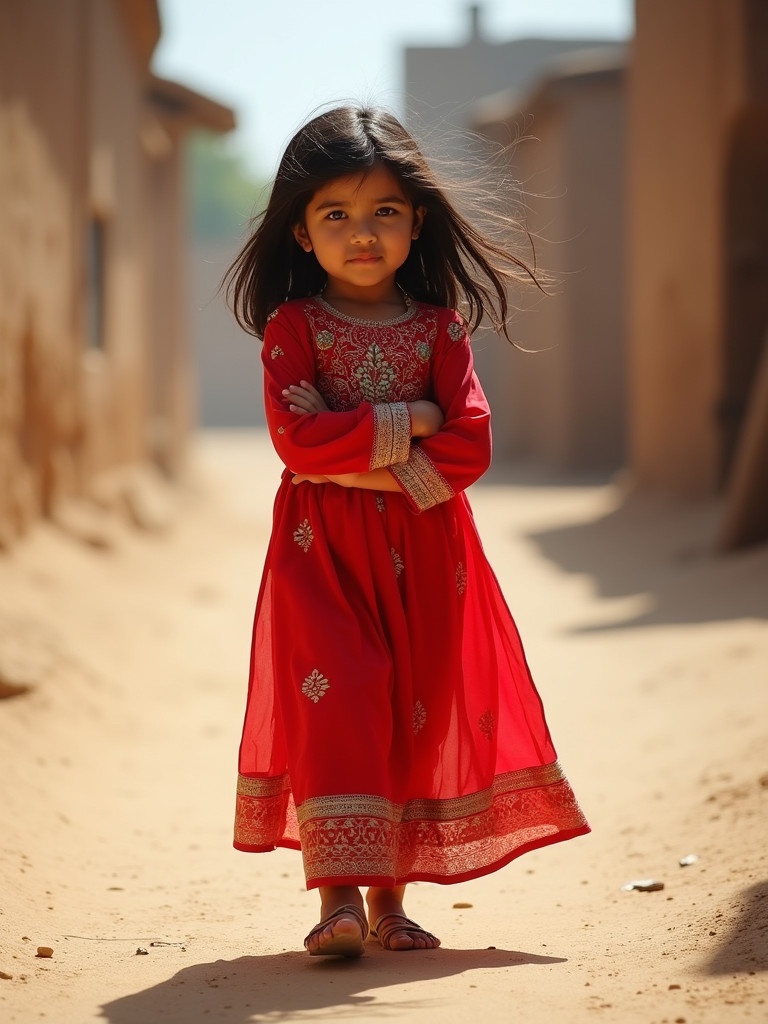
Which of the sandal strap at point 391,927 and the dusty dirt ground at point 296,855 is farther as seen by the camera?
the sandal strap at point 391,927

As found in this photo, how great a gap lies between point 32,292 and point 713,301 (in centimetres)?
599

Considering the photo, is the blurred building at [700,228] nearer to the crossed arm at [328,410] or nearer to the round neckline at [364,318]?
the round neckline at [364,318]

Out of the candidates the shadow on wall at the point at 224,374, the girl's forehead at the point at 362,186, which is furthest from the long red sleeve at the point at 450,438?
the shadow on wall at the point at 224,374

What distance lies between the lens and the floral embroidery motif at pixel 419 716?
124 inches

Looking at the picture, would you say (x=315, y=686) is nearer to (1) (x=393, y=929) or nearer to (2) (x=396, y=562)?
(2) (x=396, y=562)

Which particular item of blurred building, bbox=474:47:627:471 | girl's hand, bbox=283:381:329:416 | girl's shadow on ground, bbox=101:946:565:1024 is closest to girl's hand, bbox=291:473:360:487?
girl's hand, bbox=283:381:329:416

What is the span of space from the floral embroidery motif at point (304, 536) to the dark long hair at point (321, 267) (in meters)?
0.55

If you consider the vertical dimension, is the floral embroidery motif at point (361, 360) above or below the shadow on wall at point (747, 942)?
above

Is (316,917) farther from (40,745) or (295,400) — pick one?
(40,745)

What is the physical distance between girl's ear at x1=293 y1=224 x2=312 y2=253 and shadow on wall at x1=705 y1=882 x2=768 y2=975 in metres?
1.77

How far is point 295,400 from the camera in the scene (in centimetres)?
311

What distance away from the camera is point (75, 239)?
9.35 metres

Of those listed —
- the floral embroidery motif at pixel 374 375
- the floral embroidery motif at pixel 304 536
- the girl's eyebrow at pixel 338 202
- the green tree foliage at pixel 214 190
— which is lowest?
the floral embroidery motif at pixel 304 536

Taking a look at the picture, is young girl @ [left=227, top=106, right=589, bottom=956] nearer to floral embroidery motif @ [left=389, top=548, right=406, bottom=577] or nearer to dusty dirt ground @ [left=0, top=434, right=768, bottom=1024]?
floral embroidery motif @ [left=389, top=548, right=406, bottom=577]
